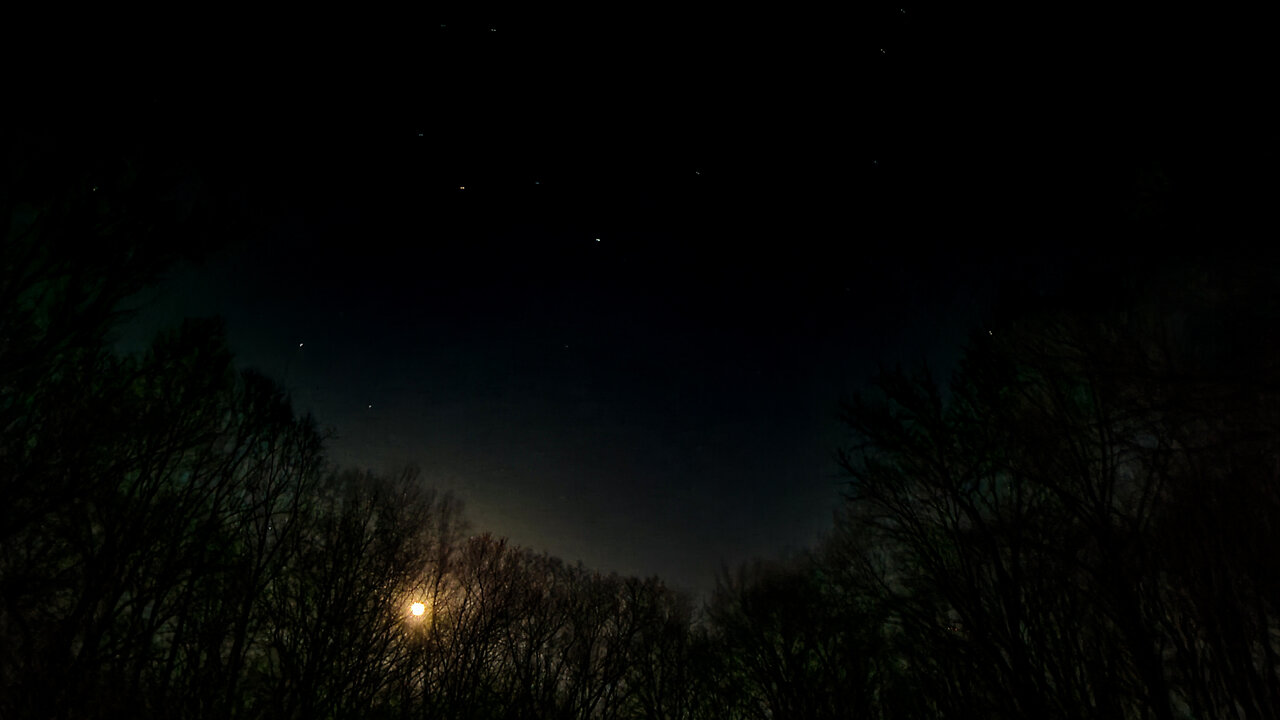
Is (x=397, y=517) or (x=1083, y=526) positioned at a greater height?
(x=397, y=517)

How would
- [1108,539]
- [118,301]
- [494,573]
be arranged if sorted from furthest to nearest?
[494,573], [1108,539], [118,301]

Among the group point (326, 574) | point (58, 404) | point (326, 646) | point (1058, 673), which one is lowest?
point (1058, 673)

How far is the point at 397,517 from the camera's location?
1534 centimetres

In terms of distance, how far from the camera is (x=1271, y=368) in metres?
4.57

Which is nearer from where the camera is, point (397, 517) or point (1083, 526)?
point (1083, 526)

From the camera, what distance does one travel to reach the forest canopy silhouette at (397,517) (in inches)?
287

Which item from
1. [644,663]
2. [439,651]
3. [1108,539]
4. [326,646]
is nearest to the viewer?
[1108,539]

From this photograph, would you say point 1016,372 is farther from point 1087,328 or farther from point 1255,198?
point 1255,198

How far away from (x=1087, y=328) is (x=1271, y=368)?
4718 mm

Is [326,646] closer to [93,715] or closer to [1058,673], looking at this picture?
[93,715]

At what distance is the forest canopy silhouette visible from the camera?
7301 mm

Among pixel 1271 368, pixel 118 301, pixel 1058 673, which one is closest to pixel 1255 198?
pixel 1271 368

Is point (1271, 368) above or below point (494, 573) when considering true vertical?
below

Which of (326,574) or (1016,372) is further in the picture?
(326,574)
